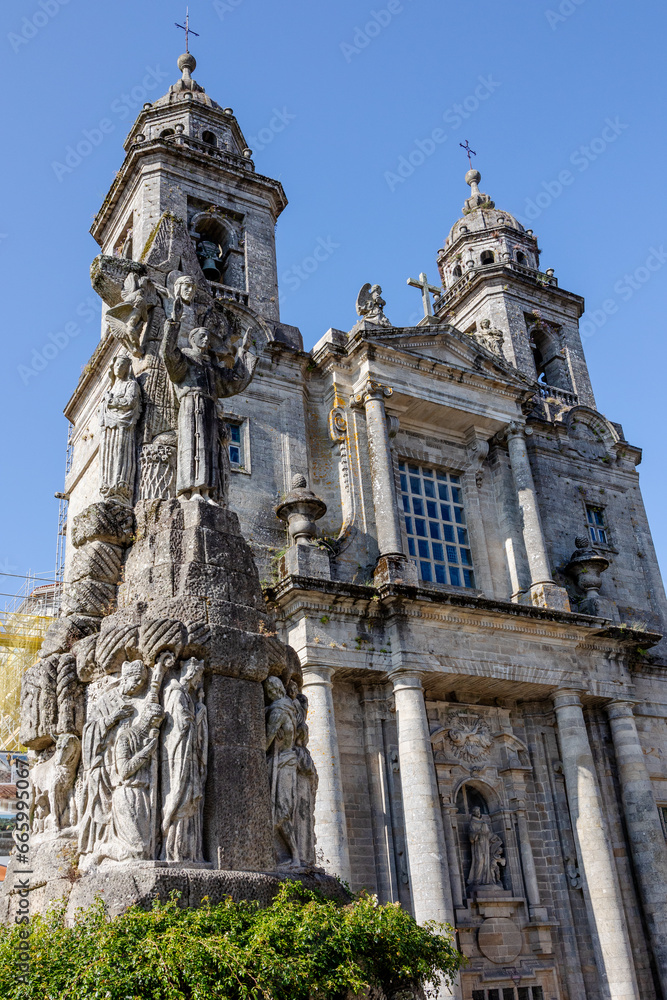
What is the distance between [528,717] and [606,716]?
→ 65.7 inches

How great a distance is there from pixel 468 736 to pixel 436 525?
4275 millimetres

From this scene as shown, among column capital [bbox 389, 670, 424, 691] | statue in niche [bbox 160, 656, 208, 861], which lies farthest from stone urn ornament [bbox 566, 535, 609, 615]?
statue in niche [bbox 160, 656, 208, 861]

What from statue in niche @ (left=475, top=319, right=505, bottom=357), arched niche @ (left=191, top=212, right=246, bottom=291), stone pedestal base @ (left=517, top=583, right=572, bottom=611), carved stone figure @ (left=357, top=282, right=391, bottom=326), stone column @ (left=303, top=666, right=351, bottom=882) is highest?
arched niche @ (left=191, top=212, right=246, bottom=291)

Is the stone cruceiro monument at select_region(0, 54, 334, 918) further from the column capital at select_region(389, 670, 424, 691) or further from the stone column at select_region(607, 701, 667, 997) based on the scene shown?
the stone column at select_region(607, 701, 667, 997)

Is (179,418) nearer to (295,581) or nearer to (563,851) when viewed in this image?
(295,581)

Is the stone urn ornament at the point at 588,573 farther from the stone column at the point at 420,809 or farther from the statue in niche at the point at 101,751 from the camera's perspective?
the statue in niche at the point at 101,751

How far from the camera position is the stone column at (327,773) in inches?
499

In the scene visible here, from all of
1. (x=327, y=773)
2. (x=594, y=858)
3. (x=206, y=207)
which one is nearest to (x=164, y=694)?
(x=327, y=773)

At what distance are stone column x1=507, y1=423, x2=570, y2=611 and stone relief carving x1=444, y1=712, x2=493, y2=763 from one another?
2584 mm

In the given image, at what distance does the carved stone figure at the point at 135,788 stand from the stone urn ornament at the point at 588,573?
44.9 ft

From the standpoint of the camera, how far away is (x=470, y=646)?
15.3 metres

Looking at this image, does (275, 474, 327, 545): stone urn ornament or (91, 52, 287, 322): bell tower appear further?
(91, 52, 287, 322): bell tower

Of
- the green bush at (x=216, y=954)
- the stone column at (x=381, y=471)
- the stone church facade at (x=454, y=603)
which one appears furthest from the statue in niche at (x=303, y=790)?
the stone column at (x=381, y=471)

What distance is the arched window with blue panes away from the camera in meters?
17.5
